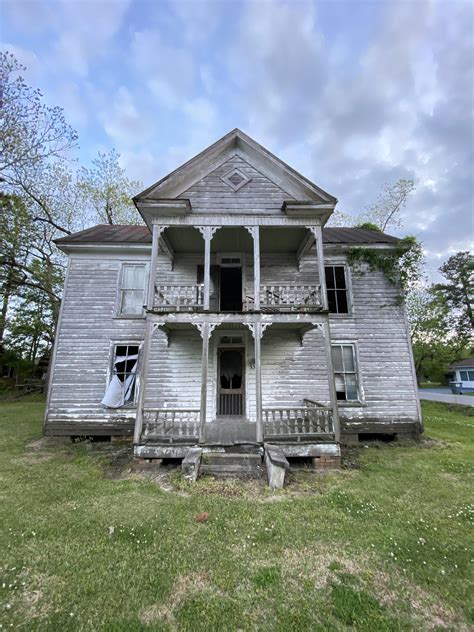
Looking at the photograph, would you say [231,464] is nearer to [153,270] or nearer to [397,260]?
[153,270]

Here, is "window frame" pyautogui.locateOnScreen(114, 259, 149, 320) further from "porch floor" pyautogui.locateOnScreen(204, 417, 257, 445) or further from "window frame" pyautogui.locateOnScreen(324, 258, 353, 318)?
"window frame" pyautogui.locateOnScreen(324, 258, 353, 318)

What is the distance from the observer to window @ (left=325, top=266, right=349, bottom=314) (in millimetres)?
10039

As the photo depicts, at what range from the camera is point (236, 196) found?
834 centimetres

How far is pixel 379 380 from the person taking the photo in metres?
9.45

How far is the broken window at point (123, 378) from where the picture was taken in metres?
9.05

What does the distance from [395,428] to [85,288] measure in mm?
11659

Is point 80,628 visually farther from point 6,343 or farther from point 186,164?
point 6,343

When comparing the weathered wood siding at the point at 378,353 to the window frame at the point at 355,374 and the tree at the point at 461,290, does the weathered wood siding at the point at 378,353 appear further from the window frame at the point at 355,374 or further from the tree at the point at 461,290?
the tree at the point at 461,290

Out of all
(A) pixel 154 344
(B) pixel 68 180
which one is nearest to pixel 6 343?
(B) pixel 68 180

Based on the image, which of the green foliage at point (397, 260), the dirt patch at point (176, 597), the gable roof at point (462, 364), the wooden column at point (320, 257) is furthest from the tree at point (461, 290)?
the dirt patch at point (176, 597)

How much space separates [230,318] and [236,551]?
4.90m

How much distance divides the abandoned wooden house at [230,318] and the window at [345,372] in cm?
3

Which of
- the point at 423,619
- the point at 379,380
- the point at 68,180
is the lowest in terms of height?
the point at 423,619

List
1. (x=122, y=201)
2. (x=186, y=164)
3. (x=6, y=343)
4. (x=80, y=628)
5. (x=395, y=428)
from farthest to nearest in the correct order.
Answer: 1. (x=6, y=343)
2. (x=122, y=201)
3. (x=395, y=428)
4. (x=186, y=164)
5. (x=80, y=628)
